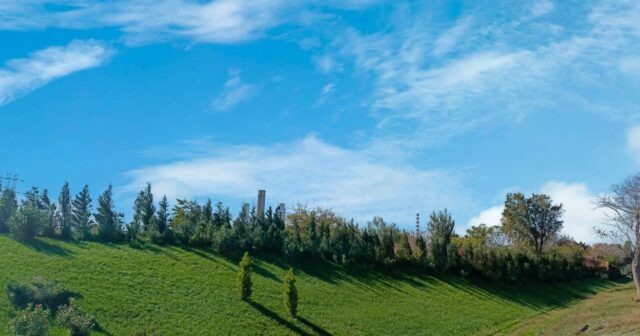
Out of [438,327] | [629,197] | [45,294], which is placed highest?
[629,197]

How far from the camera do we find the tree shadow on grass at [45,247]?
79.7 ft

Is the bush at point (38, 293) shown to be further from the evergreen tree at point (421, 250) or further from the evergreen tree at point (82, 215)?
the evergreen tree at point (421, 250)

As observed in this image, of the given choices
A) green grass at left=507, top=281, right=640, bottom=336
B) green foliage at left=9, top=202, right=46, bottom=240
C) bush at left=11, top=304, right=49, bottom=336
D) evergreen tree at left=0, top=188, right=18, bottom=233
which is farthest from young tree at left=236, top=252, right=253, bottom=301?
green grass at left=507, top=281, right=640, bottom=336

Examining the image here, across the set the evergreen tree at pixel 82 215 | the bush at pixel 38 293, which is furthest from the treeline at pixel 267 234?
the bush at pixel 38 293

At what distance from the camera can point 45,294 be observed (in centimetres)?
1961

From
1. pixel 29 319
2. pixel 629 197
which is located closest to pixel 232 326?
pixel 29 319

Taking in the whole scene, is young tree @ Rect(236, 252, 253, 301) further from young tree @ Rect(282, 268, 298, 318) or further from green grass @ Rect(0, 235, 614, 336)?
young tree @ Rect(282, 268, 298, 318)

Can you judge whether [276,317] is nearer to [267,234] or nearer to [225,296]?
[225,296]

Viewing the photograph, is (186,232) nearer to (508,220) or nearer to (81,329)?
(81,329)

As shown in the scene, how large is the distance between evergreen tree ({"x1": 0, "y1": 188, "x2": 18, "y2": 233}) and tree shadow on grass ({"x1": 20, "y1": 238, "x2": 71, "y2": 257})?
1599 mm

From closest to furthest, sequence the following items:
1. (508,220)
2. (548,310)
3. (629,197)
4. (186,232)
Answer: (186,232) < (548,310) < (629,197) < (508,220)

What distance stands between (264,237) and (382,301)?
295 inches

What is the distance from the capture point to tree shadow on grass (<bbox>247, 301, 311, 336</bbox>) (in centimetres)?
2222

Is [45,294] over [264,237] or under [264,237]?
under
